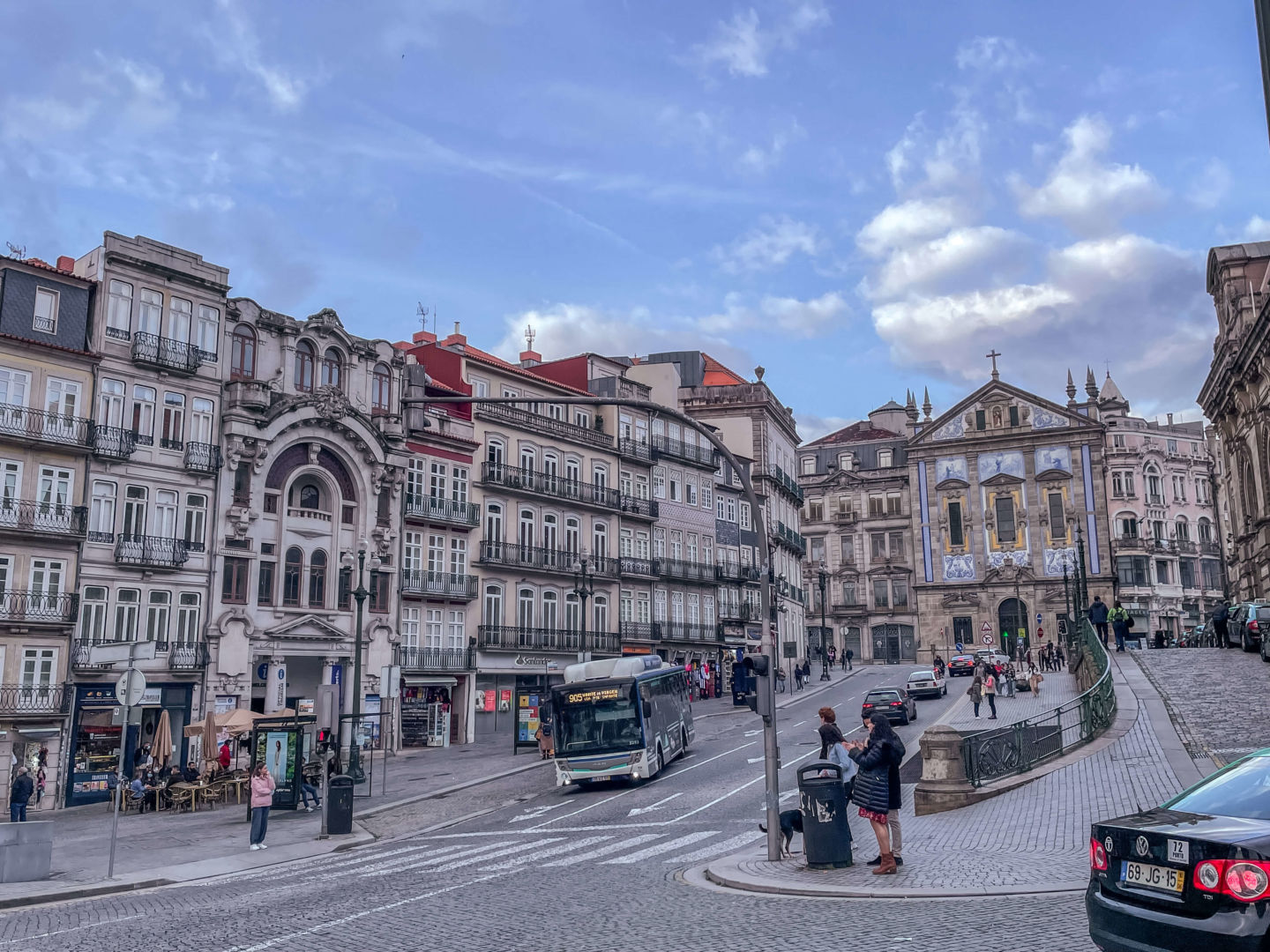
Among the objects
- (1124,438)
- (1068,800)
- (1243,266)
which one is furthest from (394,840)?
(1124,438)

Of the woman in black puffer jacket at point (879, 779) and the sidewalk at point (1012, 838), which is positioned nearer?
the sidewalk at point (1012, 838)

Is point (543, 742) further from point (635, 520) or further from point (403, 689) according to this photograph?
point (635, 520)

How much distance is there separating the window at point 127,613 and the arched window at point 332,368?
34.2 ft

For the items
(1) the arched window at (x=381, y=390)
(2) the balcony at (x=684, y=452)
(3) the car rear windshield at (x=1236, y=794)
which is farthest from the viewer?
(2) the balcony at (x=684, y=452)

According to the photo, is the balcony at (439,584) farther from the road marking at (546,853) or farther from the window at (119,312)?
the road marking at (546,853)

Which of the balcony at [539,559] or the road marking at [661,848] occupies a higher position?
the balcony at [539,559]

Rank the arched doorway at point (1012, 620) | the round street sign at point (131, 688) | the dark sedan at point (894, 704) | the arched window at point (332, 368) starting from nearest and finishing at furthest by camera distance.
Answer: the round street sign at point (131, 688) → the dark sedan at point (894, 704) → the arched window at point (332, 368) → the arched doorway at point (1012, 620)

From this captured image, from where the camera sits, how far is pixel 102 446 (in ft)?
114

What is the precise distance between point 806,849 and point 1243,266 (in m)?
50.9

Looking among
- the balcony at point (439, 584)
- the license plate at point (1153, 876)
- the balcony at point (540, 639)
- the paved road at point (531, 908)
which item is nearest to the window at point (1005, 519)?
the balcony at point (540, 639)

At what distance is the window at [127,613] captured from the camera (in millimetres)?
34844

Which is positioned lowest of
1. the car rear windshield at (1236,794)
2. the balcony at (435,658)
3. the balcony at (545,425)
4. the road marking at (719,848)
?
the road marking at (719,848)

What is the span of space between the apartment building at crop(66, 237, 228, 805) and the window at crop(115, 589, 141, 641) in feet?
0.09

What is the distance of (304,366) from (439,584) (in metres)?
9.83
